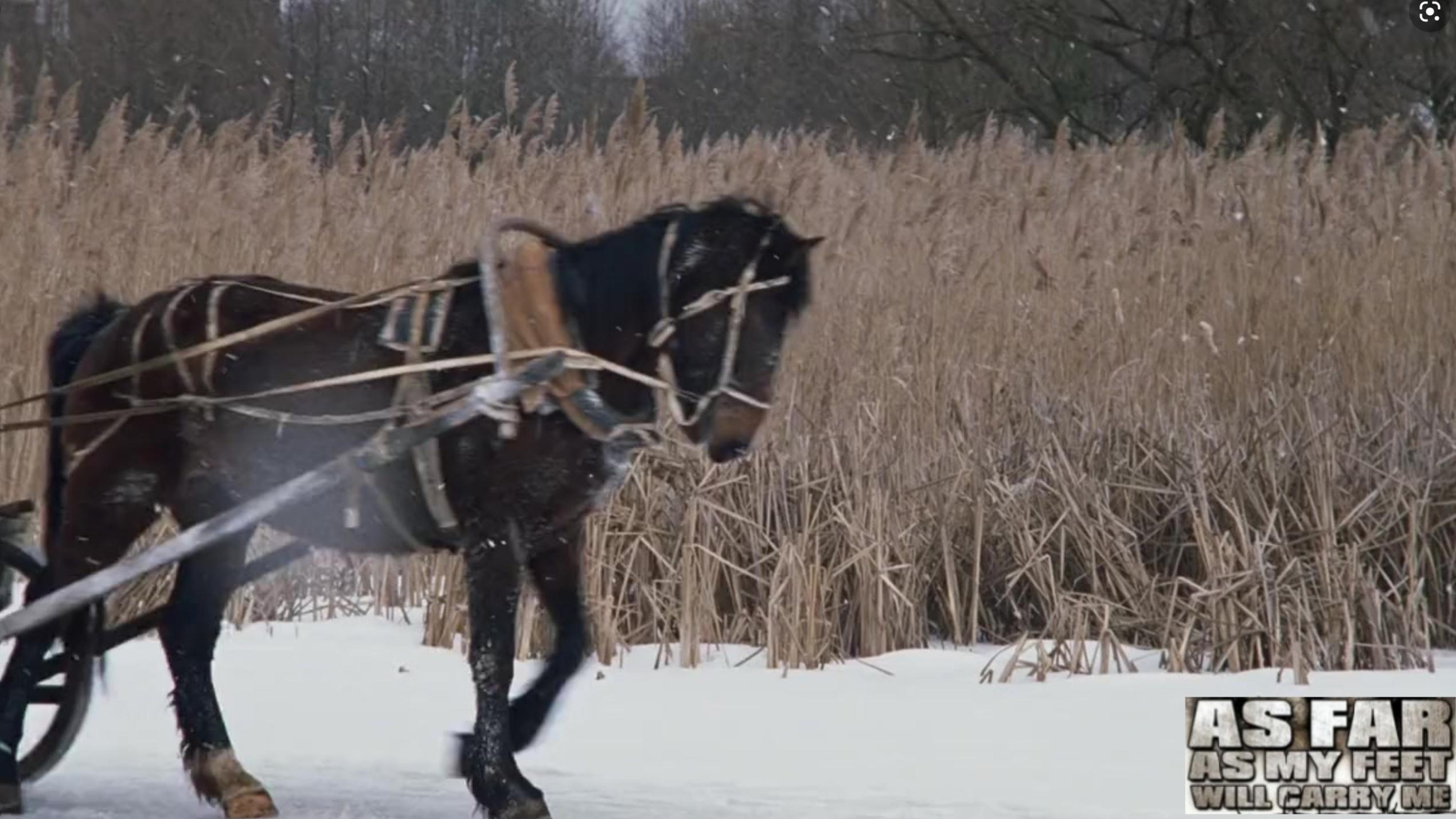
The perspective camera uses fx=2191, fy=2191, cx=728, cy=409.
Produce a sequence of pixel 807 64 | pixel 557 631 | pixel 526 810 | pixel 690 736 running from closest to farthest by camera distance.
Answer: pixel 526 810 < pixel 557 631 < pixel 690 736 < pixel 807 64

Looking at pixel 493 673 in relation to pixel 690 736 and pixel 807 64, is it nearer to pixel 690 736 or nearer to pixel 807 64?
pixel 690 736

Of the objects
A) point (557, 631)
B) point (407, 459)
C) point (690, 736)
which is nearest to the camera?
point (407, 459)

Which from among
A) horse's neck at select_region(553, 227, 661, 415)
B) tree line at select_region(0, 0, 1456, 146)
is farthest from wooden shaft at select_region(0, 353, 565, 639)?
tree line at select_region(0, 0, 1456, 146)

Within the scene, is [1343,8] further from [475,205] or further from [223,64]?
[223,64]

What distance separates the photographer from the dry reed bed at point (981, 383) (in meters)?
6.96

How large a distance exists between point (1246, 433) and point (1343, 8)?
9.68 m

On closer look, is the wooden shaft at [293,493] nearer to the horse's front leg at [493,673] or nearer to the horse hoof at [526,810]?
the horse's front leg at [493,673]

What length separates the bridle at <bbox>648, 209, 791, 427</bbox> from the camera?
15.2 ft

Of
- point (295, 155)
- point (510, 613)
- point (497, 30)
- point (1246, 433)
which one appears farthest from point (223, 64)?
point (510, 613)

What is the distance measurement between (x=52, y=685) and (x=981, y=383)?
386cm

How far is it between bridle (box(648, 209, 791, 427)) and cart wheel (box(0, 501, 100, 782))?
4.91ft

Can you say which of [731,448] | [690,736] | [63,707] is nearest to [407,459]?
[731,448]

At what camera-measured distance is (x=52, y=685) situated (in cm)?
519

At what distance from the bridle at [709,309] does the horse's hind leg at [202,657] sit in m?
1.12
